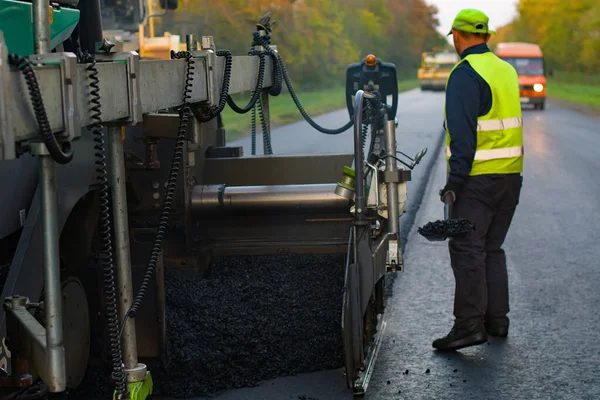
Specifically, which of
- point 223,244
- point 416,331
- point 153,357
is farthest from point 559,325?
point 153,357

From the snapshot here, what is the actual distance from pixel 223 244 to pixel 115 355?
2.29 metres

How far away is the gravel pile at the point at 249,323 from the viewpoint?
506cm

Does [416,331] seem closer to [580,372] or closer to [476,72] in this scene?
[580,372]

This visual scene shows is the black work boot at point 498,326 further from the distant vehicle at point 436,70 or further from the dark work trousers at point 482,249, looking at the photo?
the distant vehicle at point 436,70

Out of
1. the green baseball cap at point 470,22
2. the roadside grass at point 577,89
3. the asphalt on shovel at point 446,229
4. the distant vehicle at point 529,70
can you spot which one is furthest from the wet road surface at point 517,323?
the roadside grass at point 577,89

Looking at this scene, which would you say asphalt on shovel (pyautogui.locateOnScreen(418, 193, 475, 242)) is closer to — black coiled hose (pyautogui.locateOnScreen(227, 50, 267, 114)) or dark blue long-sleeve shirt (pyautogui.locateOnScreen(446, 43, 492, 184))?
dark blue long-sleeve shirt (pyautogui.locateOnScreen(446, 43, 492, 184))

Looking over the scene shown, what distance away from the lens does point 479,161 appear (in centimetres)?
620

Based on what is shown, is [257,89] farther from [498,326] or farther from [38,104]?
[38,104]

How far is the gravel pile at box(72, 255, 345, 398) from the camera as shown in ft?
16.6

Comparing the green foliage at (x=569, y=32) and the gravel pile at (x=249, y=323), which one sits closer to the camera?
the gravel pile at (x=249, y=323)

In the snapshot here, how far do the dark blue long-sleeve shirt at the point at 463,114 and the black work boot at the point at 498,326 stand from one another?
841 mm

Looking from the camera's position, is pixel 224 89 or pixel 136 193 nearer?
pixel 224 89

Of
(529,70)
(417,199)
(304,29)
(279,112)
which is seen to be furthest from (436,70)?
(417,199)

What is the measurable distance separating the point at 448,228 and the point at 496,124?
73 centimetres
